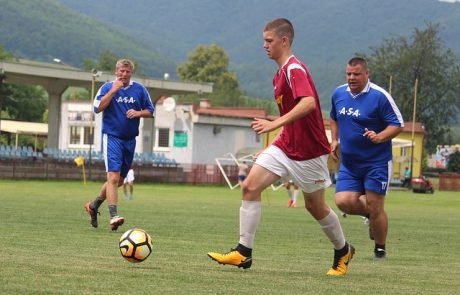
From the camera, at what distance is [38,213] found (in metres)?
19.5

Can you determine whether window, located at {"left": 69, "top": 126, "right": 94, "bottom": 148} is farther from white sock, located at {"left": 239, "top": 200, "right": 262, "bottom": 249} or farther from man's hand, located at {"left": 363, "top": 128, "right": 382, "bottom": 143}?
white sock, located at {"left": 239, "top": 200, "right": 262, "bottom": 249}

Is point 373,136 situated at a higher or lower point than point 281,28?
lower

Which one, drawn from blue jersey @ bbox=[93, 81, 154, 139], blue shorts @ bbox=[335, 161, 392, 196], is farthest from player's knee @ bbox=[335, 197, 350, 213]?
blue jersey @ bbox=[93, 81, 154, 139]

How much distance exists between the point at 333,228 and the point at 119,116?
5.73m

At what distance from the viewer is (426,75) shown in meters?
122

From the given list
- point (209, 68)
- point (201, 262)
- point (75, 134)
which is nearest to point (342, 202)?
point (201, 262)

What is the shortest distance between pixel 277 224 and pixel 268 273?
33.5ft

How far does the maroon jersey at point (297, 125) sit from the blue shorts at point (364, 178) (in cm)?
221

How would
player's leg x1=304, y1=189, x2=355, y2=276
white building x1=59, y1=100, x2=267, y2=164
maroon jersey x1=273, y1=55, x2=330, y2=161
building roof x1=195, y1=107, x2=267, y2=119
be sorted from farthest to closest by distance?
1. building roof x1=195, y1=107, x2=267, y2=119
2. white building x1=59, y1=100, x2=267, y2=164
3. player's leg x1=304, y1=189, x2=355, y2=276
4. maroon jersey x1=273, y1=55, x2=330, y2=161

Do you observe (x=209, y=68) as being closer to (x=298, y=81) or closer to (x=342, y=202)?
(x=342, y=202)

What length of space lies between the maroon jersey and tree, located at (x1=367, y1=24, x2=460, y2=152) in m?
109

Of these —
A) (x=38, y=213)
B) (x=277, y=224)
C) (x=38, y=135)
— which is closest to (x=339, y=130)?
(x=277, y=224)

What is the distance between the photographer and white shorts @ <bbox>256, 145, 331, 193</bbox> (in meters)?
9.44

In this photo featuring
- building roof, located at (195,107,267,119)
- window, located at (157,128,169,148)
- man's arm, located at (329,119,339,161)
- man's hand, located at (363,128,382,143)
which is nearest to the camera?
man's hand, located at (363,128,382,143)
